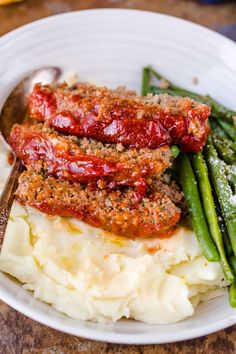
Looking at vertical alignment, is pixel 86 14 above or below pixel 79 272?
above

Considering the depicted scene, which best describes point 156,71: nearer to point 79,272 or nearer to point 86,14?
point 86,14

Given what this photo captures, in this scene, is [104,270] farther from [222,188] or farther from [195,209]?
[222,188]

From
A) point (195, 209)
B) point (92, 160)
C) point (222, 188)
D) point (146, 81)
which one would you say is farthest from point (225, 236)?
point (146, 81)

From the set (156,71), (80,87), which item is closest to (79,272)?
(80,87)

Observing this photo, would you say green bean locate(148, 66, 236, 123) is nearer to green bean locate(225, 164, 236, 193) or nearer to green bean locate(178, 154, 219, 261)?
green bean locate(225, 164, 236, 193)

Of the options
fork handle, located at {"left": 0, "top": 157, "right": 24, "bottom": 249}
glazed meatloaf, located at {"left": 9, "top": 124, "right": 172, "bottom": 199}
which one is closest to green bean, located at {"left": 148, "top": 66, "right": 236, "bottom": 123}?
glazed meatloaf, located at {"left": 9, "top": 124, "right": 172, "bottom": 199}

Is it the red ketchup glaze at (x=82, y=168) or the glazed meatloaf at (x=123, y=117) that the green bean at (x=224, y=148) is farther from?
the red ketchup glaze at (x=82, y=168)

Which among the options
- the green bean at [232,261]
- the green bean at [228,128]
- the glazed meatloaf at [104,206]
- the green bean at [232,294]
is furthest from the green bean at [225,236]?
the green bean at [228,128]
